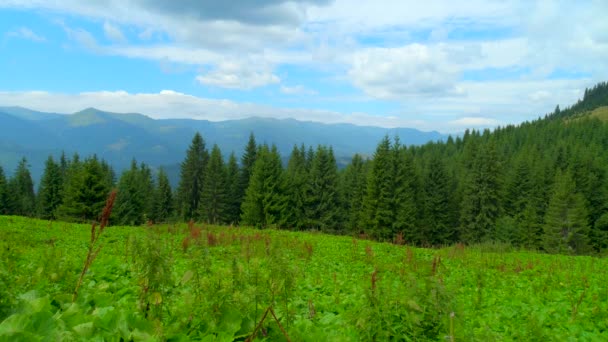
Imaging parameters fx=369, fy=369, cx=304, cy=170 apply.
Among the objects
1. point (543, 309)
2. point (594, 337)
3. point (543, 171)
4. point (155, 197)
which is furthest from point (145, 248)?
point (543, 171)

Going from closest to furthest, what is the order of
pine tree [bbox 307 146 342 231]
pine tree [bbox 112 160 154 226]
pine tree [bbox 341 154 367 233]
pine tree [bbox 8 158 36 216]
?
1. pine tree [bbox 112 160 154 226]
2. pine tree [bbox 307 146 342 231]
3. pine tree [bbox 341 154 367 233]
4. pine tree [bbox 8 158 36 216]

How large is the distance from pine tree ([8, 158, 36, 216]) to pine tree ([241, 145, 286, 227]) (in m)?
41.9

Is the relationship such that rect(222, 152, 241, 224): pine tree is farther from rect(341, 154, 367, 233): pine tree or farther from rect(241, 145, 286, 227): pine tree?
rect(341, 154, 367, 233): pine tree

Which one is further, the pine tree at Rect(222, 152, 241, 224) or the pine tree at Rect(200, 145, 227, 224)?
the pine tree at Rect(222, 152, 241, 224)

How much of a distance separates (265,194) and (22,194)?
2167 inches

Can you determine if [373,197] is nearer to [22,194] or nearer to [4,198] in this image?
[4,198]

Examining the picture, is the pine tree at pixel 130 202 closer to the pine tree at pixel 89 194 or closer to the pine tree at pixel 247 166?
the pine tree at pixel 89 194

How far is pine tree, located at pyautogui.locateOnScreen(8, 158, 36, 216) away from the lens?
58.0 m

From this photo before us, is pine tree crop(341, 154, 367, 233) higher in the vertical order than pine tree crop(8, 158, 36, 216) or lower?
higher

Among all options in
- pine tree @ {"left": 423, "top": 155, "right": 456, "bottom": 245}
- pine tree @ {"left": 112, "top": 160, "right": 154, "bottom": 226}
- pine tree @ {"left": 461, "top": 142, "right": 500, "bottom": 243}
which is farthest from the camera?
pine tree @ {"left": 423, "top": 155, "right": 456, "bottom": 245}

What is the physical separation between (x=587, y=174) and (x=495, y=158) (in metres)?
19.5

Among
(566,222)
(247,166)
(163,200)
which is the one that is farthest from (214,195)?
(566,222)

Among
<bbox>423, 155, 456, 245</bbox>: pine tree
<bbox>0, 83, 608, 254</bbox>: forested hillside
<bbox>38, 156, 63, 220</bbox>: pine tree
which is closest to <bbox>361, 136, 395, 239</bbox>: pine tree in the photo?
<bbox>0, 83, 608, 254</bbox>: forested hillside

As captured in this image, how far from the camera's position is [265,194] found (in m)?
38.9
